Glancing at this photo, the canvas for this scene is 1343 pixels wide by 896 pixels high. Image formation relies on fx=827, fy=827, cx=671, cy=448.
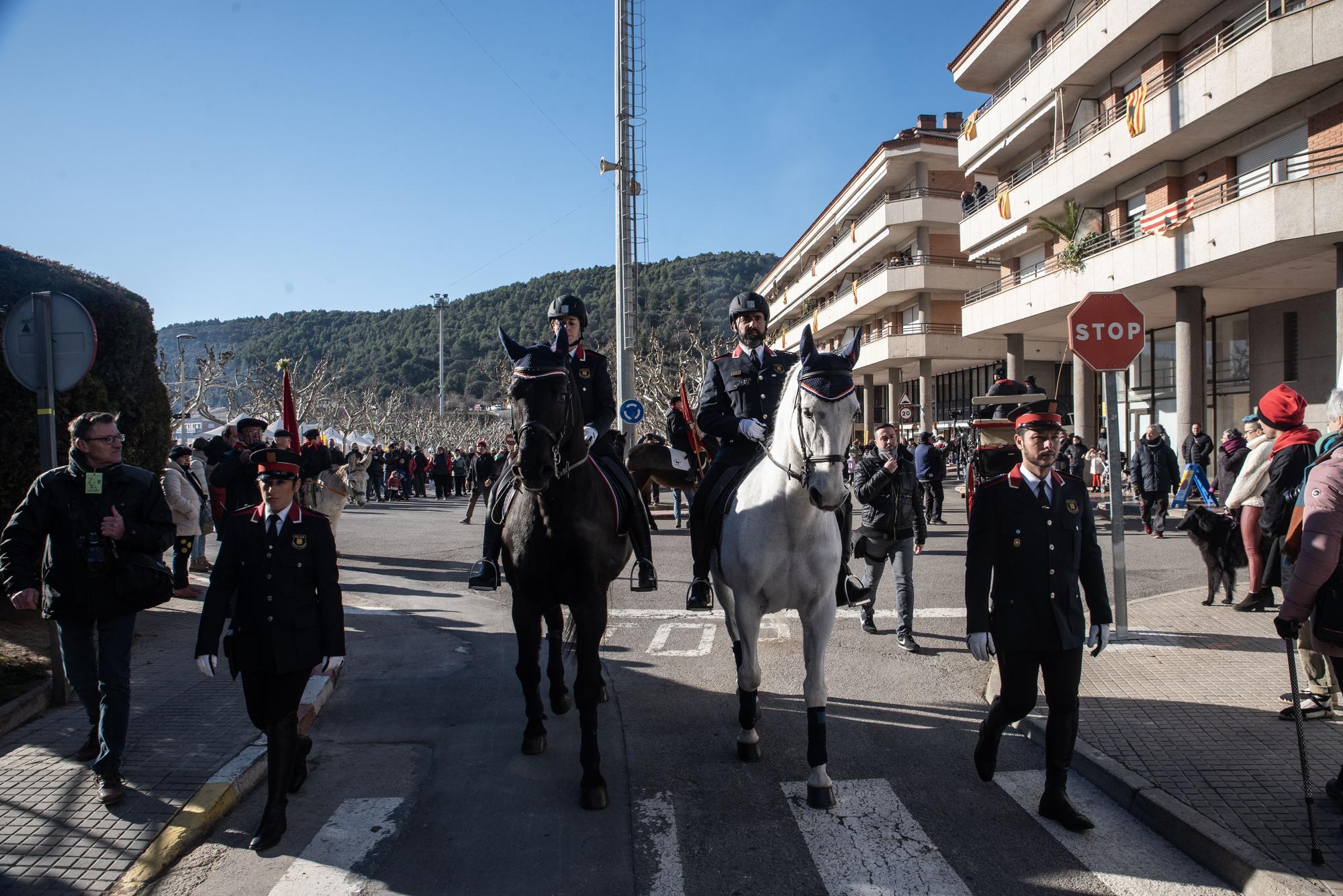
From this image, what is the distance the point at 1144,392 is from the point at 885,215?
16.2 meters

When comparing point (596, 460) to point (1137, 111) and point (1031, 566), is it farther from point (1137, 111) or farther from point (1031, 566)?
point (1137, 111)

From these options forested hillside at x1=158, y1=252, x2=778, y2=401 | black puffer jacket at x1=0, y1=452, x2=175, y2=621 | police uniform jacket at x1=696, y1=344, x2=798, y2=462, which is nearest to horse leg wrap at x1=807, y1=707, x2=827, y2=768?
police uniform jacket at x1=696, y1=344, x2=798, y2=462

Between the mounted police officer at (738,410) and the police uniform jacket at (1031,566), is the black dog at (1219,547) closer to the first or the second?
the mounted police officer at (738,410)

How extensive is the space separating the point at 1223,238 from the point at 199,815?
67.5 feet

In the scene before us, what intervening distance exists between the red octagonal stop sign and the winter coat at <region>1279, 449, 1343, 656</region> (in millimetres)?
4049

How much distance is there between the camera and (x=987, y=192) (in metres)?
32.2

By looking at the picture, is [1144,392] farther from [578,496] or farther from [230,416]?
[230,416]

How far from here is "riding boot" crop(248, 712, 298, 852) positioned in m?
4.30

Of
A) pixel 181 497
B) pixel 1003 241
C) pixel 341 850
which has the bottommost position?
pixel 341 850

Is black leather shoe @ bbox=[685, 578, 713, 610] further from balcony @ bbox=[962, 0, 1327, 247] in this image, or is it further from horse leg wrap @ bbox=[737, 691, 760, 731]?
balcony @ bbox=[962, 0, 1327, 247]

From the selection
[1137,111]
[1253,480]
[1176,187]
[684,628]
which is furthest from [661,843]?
[1176,187]

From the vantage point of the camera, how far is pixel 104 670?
487cm

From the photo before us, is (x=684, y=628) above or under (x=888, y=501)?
under

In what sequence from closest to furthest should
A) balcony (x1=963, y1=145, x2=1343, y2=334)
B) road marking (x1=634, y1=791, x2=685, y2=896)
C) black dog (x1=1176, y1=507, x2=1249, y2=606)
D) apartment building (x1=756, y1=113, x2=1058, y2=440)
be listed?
1. road marking (x1=634, y1=791, x2=685, y2=896)
2. black dog (x1=1176, y1=507, x2=1249, y2=606)
3. balcony (x1=963, y1=145, x2=1343, y2=334)
4. apartment building (x1=756, y1=113, x2=1058, y2=440)
